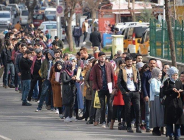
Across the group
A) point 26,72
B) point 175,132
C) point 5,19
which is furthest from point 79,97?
point 5,19

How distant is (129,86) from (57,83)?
10.4 ft

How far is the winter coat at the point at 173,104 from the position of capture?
43.6ft

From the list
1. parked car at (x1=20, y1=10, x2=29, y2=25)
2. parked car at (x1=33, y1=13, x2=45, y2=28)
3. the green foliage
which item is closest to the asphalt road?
the green foliage

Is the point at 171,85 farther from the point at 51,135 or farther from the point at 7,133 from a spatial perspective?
the point at 7,133

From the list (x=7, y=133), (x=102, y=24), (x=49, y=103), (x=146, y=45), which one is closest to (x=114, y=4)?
(x=102, y=24)

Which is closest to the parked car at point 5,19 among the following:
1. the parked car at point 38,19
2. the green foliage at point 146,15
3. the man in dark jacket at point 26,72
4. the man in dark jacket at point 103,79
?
the parked car at point 38,19

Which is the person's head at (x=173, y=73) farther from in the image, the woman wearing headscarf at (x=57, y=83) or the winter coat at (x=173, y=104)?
the woman wearing headscarf at (x=57, y=83)

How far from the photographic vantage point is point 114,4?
5931cm

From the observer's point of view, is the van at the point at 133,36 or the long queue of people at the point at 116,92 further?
the van at the point at 133,36

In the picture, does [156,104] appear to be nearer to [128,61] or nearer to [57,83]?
[128,61]

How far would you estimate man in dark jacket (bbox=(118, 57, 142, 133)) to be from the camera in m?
14.7

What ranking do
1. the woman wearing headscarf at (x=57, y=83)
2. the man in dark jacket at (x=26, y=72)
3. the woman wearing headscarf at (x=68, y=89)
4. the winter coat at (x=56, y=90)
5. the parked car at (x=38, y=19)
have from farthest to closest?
the parked car at (x=38, y=19) < the man in dark jacket at (x=26, y=72) < the winter coat at (x=56, y=90) < the woman wearing headscarf at (x=57, y=83) < the woman wearing headscarf at (x=68, y=89)

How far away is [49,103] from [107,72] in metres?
4.07

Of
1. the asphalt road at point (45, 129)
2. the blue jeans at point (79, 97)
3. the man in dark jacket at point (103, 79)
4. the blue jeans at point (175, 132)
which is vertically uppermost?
the man in dark jacket at point (103, 79)
